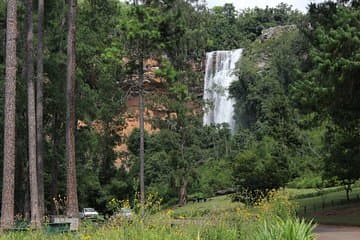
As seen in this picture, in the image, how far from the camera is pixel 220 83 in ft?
181

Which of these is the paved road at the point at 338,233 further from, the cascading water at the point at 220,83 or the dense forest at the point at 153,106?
the cascading water at the point at 220,83

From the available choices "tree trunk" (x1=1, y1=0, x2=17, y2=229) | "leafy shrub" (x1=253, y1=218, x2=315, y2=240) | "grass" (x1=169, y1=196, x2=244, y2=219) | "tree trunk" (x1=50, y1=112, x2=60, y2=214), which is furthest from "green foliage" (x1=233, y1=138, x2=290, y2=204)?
"leafy shrub" (x1=253, y1=218, x2=315, y2=240)

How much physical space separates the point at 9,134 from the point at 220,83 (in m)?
40.7

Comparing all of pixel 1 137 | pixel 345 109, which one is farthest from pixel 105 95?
pixel 345 109

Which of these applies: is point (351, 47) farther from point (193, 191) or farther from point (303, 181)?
point (193, 191)

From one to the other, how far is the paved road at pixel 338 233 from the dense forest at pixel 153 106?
348 centimetres

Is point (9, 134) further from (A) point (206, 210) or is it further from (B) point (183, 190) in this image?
(B) point (183, 190)

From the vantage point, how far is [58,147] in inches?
1085

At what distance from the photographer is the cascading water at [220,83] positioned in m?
53.6

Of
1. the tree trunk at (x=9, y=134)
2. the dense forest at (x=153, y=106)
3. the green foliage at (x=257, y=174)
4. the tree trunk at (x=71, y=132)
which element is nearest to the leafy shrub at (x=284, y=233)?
→ the dense forest at (x=153, y=106)

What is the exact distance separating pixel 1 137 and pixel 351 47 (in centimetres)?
1555

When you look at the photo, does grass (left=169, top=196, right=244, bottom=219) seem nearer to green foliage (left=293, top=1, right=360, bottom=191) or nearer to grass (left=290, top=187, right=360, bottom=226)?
grass (left=290, top=187, right=360, bottom=226)

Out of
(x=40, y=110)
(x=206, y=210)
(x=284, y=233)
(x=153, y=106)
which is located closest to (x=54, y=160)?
(x=40, y=110)

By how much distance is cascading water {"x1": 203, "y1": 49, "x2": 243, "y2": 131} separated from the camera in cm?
5359
